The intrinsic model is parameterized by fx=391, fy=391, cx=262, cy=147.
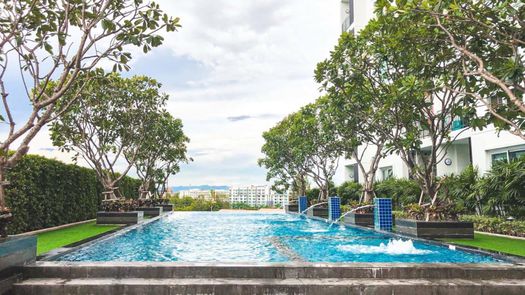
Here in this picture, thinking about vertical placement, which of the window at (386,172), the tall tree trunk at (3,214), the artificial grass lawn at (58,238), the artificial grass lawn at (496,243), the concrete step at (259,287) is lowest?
the concrete step at (259,287)

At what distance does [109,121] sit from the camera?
16.0m

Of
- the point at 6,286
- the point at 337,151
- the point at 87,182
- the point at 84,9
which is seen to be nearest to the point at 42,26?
the point at 84,9

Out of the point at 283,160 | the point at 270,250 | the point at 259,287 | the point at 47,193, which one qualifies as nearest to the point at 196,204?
the point at 283,160

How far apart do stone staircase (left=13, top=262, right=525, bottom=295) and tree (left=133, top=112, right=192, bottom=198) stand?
13554mm

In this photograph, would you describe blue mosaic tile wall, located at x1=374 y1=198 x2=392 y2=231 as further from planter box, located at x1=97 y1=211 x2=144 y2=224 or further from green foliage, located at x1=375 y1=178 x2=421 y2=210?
planter box, located at x1=97 y1=211 x2=144 y2=224

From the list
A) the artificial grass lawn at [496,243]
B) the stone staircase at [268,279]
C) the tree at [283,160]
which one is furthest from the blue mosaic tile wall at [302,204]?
the stone staircase at [268,279]

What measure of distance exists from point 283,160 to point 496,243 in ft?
62.7

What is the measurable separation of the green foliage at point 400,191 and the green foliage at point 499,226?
5.63m

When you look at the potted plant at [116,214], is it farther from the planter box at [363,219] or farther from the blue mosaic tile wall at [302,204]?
the blue mosaic tile wall at [302,204]

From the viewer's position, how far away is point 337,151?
74.9 ft

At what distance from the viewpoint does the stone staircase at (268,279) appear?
237 inches

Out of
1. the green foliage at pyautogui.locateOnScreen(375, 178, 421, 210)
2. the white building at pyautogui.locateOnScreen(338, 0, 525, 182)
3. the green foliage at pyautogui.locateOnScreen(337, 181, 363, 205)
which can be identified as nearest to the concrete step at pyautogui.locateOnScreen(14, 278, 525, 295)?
the white building at pyautogui.locateOnScreen(338, 0, 525, 182)

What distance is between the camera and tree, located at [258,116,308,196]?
27.3 m

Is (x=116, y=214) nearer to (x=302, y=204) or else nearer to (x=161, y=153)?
(x=161, y=153)
